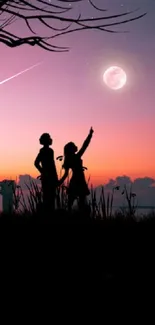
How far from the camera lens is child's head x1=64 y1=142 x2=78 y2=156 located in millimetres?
9705

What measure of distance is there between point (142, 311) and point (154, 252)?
5.10 ft

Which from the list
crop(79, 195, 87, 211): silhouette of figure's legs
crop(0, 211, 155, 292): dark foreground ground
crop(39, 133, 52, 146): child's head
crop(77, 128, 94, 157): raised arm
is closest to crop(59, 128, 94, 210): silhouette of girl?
crop(77, 128, 94, 157): raised arm

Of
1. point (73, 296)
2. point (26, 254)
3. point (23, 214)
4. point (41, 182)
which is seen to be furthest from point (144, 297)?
point (41, 182)

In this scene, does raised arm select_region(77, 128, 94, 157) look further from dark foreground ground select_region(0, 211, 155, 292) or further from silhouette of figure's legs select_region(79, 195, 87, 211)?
dark foreground ground select_region(0, 211, 155, 292)

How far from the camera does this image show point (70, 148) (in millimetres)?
9695

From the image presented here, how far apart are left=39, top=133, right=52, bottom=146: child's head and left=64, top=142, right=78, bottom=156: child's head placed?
0.35m

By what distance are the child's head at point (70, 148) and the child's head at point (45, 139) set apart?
13.7 inches

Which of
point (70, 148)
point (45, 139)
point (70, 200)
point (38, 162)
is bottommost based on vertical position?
point (70, 200)

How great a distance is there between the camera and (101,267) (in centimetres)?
636

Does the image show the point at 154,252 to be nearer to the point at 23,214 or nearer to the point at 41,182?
the point at 23,214

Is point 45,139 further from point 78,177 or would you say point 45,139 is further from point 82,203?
point 82,203

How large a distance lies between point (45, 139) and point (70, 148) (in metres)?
0.51

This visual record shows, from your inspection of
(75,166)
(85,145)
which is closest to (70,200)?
(75,166)

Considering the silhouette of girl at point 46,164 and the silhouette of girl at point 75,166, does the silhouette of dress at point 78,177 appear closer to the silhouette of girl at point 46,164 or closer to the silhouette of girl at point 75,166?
the silhouette of girl at point 75,166
